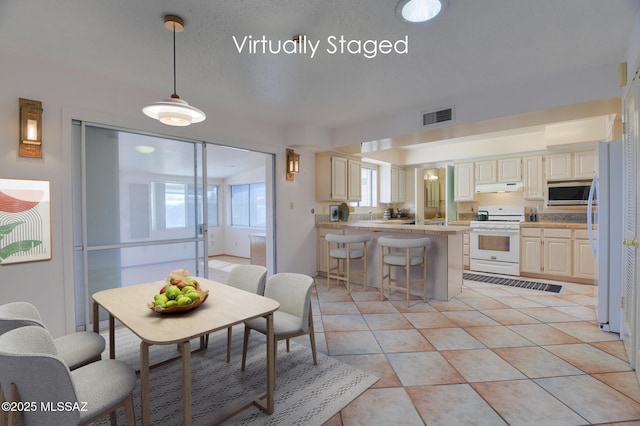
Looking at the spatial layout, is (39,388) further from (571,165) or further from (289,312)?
(571,165)

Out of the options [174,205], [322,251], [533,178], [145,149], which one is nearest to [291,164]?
[322,251]

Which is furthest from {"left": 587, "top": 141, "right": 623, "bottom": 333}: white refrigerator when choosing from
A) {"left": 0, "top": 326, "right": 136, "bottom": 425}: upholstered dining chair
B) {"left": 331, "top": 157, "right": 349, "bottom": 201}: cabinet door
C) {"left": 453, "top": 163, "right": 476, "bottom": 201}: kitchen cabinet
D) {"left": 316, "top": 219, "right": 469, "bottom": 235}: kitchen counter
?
{"left": 0, "top": 326, "right": 136, "bottom": 425}: upholstered dining chair

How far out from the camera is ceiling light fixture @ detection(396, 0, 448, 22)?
1.84 metres

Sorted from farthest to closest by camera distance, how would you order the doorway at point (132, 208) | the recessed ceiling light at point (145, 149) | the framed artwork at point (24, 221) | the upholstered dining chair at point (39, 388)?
the recessed ceiling light at point (145, 149) < the doorway at point (132, 208) < the framed artwork at point (24, 221) < the upholstered dining chair at point (39, 388)

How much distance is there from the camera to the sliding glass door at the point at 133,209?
9.59 ft

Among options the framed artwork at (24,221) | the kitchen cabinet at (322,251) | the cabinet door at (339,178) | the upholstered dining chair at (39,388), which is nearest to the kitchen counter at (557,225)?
the cabinet door at (339,178)

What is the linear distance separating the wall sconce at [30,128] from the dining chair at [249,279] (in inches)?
77.1

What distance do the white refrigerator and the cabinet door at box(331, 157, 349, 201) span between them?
3278 mm

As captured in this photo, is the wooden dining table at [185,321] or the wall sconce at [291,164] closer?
the wooden dining table at [185,321]

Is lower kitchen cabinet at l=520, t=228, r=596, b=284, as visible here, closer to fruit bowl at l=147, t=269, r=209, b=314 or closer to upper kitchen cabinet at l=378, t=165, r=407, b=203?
upper kitchen cabinet at l=378, t=165, r=407, b=203

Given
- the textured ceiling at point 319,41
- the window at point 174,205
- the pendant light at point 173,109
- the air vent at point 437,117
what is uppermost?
the textured ceiling at point 319,41

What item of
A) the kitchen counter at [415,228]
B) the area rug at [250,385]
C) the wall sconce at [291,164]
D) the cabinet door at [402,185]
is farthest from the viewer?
the cabinet door at [402,185]

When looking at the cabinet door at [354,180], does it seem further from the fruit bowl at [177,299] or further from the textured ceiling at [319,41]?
the fruit bowl at [177,299]

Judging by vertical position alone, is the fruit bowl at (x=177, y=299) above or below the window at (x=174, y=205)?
below
